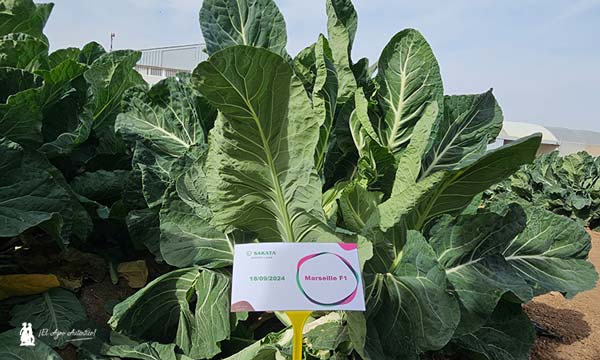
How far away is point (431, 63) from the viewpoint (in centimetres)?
199

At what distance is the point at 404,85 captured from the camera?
6.66 feet

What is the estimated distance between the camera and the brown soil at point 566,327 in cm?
244

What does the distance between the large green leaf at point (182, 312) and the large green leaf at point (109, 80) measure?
3.46 ft

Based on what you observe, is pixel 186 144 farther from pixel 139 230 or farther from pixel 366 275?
pixel 366 275

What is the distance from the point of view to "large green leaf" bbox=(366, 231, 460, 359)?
1529 millimetres

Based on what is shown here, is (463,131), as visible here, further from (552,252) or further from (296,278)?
(296,278)

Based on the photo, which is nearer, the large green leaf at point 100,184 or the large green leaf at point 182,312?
the large green leaf at point 182,312

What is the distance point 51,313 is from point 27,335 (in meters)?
0.18

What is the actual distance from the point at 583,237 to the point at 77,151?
7.57 ft

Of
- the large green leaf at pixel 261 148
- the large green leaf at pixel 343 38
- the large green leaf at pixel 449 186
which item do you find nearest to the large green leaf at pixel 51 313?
the large green leaf at pixel 261 148

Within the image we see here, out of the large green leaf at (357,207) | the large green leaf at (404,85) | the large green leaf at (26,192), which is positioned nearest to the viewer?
the large green leaf at (357,207)

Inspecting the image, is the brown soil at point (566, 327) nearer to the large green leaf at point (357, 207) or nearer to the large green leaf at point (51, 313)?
the large green leaf at point (357, 207)

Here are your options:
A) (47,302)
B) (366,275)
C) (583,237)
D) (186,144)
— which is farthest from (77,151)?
(583,237)

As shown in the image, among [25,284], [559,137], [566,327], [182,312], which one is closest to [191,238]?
[182,312]
